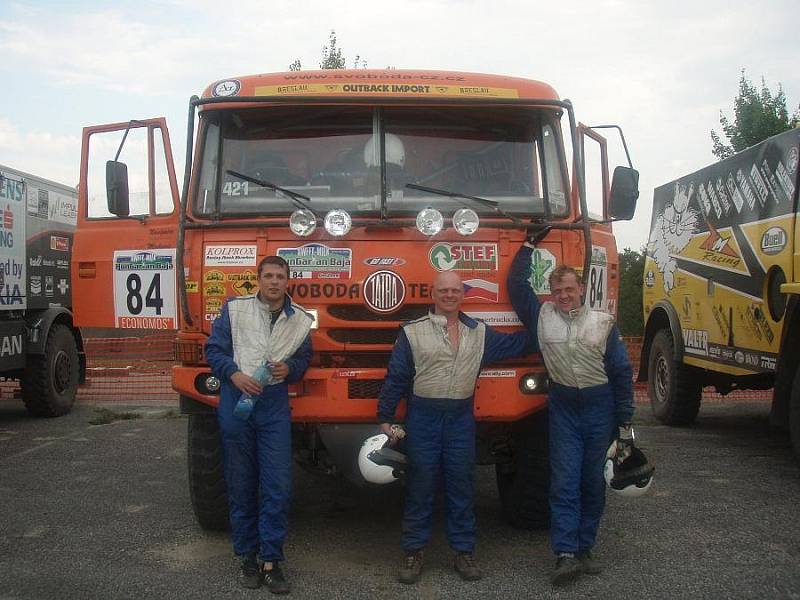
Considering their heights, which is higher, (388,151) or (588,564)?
(388,151)

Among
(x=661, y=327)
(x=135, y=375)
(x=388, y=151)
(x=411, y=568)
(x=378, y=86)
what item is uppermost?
(x=378, y=86)

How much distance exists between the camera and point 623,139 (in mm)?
5301

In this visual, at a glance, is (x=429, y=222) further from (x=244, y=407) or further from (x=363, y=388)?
(x=244, y=407)

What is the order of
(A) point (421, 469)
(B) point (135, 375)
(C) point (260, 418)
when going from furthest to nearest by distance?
(B) point (135, 375) < (A) point (421, 469) < (C) point (260, 418)

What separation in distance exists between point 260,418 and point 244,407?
0.51 feet

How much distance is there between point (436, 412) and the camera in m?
4.53

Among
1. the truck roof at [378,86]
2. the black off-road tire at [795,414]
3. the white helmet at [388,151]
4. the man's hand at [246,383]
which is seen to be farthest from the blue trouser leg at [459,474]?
the black off-road tire at [795,414]

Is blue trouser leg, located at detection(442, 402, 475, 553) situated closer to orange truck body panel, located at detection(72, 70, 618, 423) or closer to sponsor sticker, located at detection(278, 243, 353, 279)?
orange truck body panel, located at detection(72, 70, 618, 423)

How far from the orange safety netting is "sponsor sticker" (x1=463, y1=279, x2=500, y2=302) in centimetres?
785

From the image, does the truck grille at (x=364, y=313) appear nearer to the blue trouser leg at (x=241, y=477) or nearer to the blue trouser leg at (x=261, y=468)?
the blue trouser leg at (x=261, y=468)

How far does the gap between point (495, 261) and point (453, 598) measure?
5.82 ft

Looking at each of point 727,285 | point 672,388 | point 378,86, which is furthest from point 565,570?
point 672,388

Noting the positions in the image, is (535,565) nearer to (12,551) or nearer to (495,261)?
(495,261)

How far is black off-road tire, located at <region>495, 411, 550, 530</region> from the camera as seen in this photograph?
5.13m
